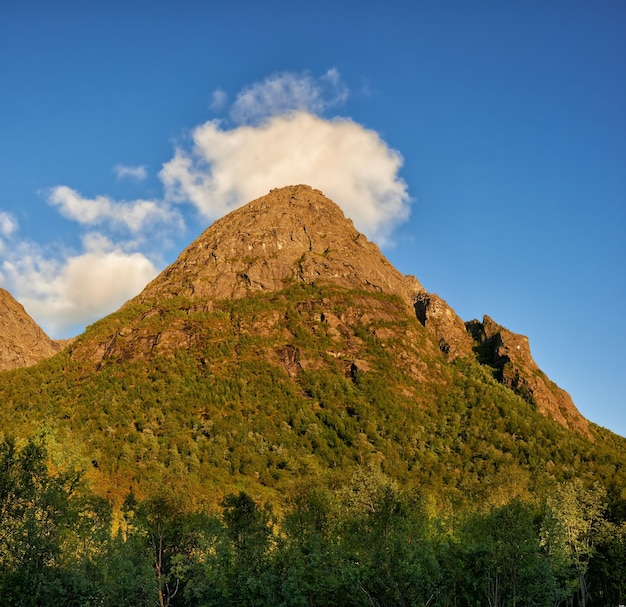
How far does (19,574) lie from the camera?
117 ft

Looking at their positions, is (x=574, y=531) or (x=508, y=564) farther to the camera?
(x=574, y=531)

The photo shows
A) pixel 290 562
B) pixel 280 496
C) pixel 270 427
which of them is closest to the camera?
pixel 290 562

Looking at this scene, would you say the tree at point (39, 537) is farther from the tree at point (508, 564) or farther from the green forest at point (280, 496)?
the tree at point (508, 564)

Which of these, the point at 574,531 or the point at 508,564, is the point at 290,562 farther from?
the point at 574,531

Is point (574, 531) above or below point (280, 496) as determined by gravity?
above

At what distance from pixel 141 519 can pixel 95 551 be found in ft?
64.4

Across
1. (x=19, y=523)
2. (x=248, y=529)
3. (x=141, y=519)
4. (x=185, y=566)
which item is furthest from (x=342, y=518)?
(x=19, y=523)

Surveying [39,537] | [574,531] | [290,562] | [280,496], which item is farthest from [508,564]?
[280,496]

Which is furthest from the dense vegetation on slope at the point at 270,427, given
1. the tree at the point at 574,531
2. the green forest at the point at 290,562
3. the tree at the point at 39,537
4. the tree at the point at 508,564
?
the tree at the point at 508,564

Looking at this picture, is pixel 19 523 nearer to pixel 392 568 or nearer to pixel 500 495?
pixel 392 568

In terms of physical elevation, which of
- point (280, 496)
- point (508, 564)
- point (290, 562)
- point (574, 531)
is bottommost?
point (290, 562)

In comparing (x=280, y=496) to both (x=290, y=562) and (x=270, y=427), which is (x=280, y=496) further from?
(x=290, y=562)

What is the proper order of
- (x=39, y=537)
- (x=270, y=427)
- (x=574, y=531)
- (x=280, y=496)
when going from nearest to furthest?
(x=39, y=537) → (x=574, y=531) → (x=280, y=496) → (x=270, y=427)

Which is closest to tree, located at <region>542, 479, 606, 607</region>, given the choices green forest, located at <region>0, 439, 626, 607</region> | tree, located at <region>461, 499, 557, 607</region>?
green forest, located at <region>0, 439, 626, 607</region>
